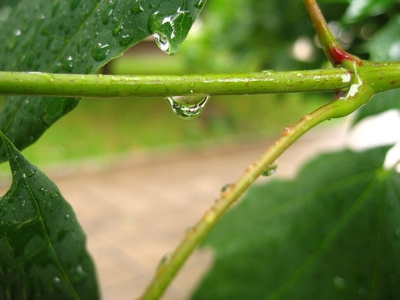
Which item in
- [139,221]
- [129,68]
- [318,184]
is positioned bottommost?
[129,68]

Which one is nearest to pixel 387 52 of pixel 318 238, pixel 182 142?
pixel 318 238

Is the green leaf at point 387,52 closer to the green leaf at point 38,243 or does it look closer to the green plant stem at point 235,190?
the green plant stem at point 235,190

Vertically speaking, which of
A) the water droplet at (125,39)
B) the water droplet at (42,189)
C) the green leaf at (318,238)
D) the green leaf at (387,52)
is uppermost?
the water droplet at (125,39)

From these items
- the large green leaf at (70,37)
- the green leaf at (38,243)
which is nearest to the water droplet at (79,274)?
A: the green leaf at (38,243)

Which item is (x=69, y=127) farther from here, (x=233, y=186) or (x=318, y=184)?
(x=233, y=186)

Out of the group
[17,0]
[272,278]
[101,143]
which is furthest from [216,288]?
[101,143]

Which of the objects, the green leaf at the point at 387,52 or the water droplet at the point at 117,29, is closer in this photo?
the water droplet at the point at 117,29
